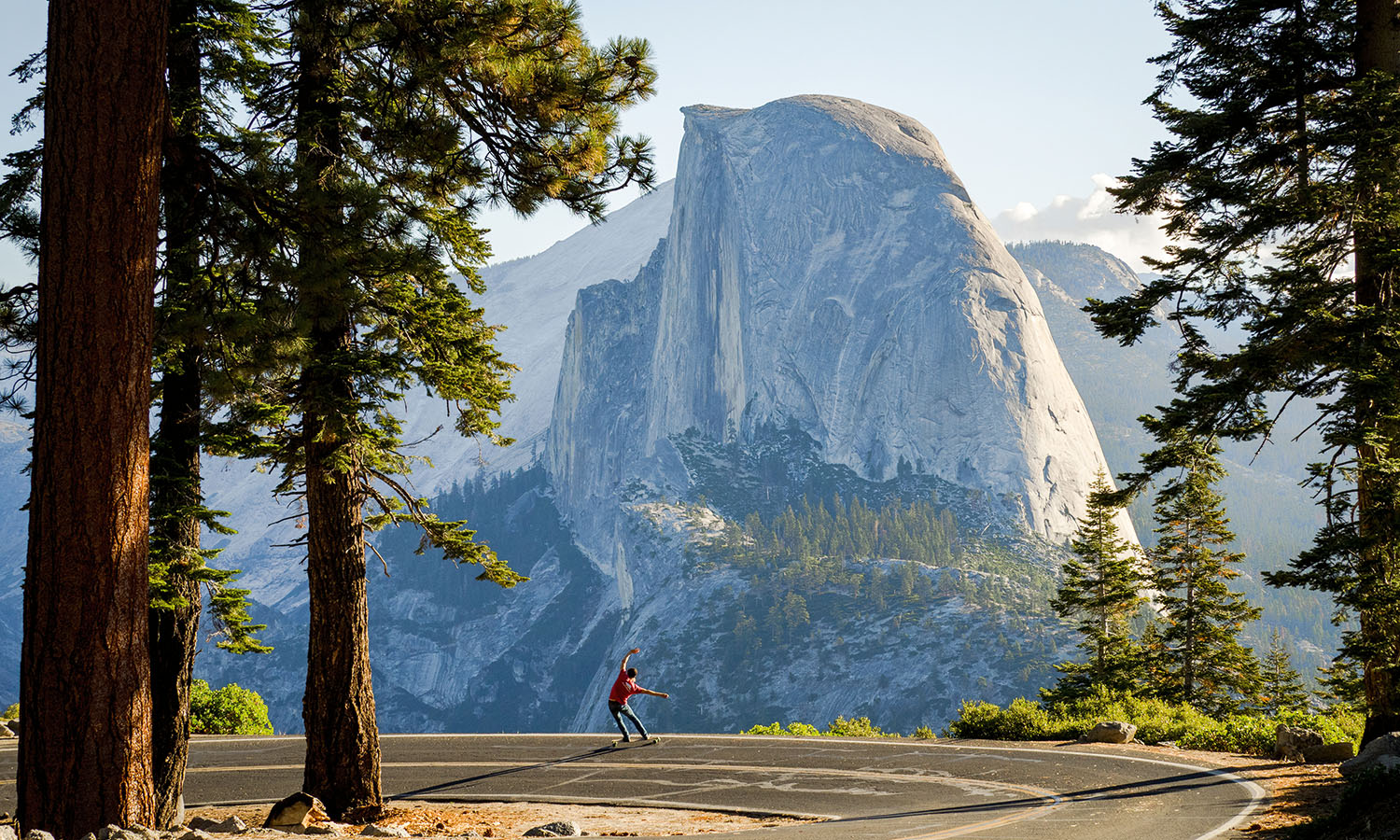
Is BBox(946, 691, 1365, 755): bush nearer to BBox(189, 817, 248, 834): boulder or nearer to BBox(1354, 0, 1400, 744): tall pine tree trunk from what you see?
BBox(1354, 0, 1400, 744): tall pine tree trunk

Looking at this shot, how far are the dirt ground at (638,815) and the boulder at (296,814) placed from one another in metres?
0.26

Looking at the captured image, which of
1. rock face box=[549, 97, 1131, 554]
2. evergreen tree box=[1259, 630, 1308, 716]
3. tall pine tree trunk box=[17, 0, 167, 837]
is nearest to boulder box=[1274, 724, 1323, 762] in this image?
tall pine tree trunk box=[17, 0, 167, 837]

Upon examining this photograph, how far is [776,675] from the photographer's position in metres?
134

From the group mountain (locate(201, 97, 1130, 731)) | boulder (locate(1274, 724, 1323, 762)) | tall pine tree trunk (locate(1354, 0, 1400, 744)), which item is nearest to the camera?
tall pine tree trunk (locate(1354, 0, 1400, 744))

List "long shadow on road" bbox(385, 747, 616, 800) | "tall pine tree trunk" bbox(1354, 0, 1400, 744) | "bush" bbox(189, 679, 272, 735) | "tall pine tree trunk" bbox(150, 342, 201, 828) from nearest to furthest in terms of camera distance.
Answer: "tall pine tree trunk" bbox(150, 342, 201, 828)
"tall pine tree trunk" bbox(1354, 0, 1400, 744)
"long shadow on road" bbox(385, 747, 616, 800)
"bush" bbox(189, 679, 272, 735)

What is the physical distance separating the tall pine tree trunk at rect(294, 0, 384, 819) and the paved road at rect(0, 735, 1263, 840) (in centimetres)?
350

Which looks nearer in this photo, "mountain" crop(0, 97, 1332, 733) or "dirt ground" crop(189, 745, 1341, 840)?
"dirt ground" crop(189, 745, 1341, 840)

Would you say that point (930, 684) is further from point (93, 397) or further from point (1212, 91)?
point (93, 397)

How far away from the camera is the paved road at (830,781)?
1059cm

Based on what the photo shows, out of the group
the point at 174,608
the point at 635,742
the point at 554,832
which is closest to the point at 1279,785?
the point at 554,832

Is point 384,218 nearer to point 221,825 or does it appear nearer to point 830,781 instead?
point 221,825

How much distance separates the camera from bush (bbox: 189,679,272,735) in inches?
911

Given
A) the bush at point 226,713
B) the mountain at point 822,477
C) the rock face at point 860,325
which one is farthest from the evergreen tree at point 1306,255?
the rock face at point 860,325

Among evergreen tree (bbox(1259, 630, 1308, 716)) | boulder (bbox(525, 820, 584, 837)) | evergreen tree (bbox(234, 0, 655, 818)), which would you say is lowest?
Answer: evergreen tree (bbox(1259, 630, 1308, 716))
